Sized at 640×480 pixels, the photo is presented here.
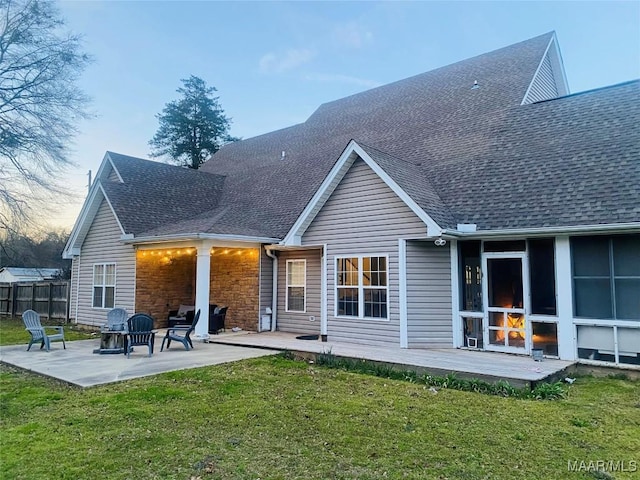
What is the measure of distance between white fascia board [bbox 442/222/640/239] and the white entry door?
1.96 feet

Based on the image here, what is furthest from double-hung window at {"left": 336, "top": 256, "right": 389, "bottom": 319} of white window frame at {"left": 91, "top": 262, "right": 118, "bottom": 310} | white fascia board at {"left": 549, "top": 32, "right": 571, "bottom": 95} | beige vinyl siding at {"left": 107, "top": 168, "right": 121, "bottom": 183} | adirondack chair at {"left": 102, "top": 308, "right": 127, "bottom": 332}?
white fascia board at {"left": 549, "top": 32, "right": 571, "bottom": 95}

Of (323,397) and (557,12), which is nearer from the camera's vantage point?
(323,397)

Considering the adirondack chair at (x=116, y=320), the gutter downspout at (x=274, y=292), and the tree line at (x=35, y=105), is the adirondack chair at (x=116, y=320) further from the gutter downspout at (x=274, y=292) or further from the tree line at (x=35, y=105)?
the tree line at (x=35, y=105)

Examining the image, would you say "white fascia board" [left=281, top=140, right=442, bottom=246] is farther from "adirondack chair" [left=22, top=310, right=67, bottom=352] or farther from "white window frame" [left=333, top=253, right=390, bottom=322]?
"adirondack chair" [left=22, top=310, right=67, bottom=352]

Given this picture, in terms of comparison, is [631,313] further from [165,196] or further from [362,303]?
[165,196]

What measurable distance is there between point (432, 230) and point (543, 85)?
30.2 feet

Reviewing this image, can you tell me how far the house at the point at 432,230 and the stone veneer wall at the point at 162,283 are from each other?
5cm

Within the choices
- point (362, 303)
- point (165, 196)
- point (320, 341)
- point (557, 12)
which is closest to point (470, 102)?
point (557, 12)

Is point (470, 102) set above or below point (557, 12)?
below

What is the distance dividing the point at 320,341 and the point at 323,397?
4661mm

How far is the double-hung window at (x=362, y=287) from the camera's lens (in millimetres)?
10336

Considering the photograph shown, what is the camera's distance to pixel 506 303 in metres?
9.30

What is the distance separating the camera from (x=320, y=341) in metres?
11.0

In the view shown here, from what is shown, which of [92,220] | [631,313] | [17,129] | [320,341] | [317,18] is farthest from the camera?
[17,129]
